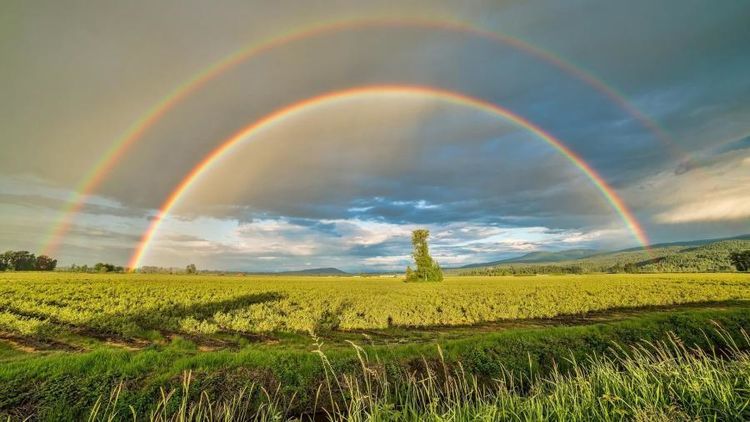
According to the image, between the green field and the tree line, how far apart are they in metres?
171

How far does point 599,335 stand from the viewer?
1981 cm

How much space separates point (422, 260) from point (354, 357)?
104410mm

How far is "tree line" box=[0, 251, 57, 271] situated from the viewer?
158375 mm

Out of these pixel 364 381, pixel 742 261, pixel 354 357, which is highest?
pixel 354 357

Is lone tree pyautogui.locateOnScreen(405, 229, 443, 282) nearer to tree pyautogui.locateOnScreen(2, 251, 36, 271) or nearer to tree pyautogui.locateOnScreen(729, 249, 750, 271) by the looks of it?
tree pyautogui.locateOnScreen(729, 249, 750, 271)

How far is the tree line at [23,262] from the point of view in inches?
6235

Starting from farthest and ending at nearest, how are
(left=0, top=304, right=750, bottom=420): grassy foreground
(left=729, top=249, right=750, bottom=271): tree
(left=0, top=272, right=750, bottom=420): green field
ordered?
1. (left=729, top=249, right=750, bottom=271): tree
2. (left=0, top=272, right=750, bottom=420): green field
3. (left=0, top=304, right=750, bottom=420): grassy foreground

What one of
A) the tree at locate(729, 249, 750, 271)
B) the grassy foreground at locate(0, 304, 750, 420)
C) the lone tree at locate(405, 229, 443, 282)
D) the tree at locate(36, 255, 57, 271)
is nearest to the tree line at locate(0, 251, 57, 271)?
the tree at locate(36, 255, 57, 271)

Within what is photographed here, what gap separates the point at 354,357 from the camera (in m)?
14.2

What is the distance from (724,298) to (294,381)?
54.7 metres

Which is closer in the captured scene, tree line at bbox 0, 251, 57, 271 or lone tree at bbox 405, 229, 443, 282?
lone tree at bbox 405, 229, 443, 282

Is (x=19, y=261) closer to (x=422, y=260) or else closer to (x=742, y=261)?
(x=422, y=260)

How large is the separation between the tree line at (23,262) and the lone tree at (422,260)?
168 metres

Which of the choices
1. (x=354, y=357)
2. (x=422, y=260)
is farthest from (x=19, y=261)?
(x=354, y=357)
